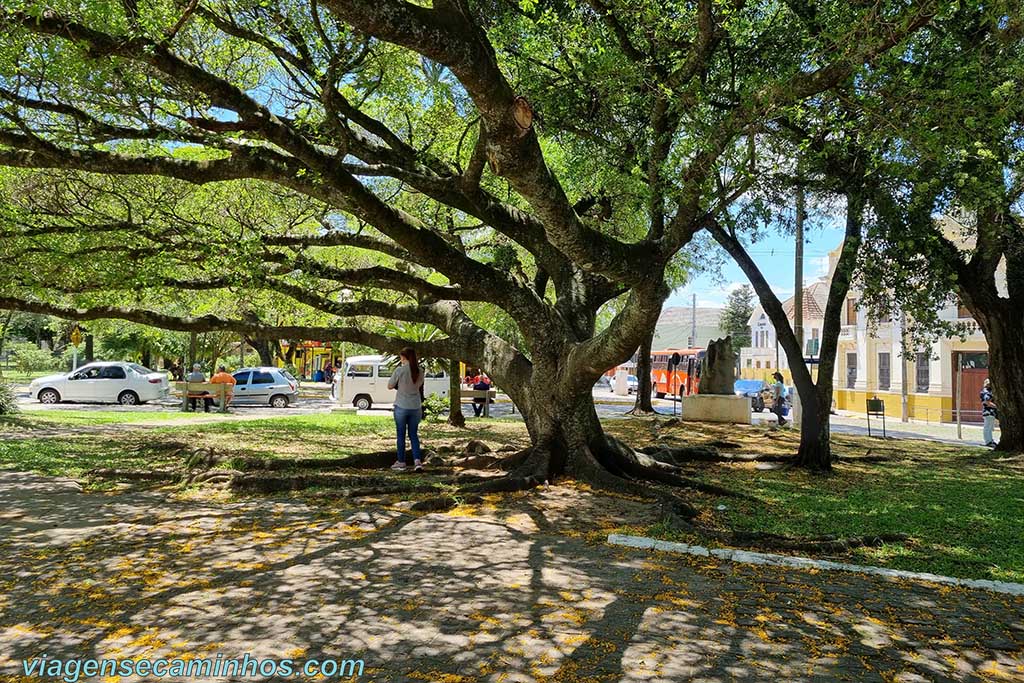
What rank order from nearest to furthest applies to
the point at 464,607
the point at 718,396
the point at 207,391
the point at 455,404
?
the point at 464,607 < the point at 455,404 < the point at 718,396 < the point at 207,391

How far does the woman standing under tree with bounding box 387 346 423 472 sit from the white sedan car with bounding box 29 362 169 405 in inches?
876

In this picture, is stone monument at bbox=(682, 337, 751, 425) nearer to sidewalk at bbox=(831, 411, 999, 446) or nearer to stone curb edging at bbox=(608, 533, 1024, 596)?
sidewalk at bbox=(831, 411, 999, 446)

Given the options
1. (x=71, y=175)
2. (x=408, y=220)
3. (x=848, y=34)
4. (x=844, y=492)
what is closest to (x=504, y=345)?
(x=408, y=220)

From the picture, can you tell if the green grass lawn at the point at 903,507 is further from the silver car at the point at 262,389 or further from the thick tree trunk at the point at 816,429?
the silver car at the point at 262,389

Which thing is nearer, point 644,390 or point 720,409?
point 720,409

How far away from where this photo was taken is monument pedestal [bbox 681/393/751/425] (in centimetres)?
2059

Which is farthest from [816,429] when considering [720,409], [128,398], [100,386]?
[100,386]

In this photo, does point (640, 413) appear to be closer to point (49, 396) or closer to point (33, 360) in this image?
point (49, 396)

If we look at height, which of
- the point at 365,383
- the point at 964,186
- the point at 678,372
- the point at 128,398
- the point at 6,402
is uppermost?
the point at 964,186

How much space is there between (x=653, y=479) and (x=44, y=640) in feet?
24.2

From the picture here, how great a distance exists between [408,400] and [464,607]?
571 centimetres

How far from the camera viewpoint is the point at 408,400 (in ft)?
33.4

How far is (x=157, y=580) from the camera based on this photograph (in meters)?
5.02

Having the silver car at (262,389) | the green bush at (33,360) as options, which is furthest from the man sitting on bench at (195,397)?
the green bush at (33,360)
